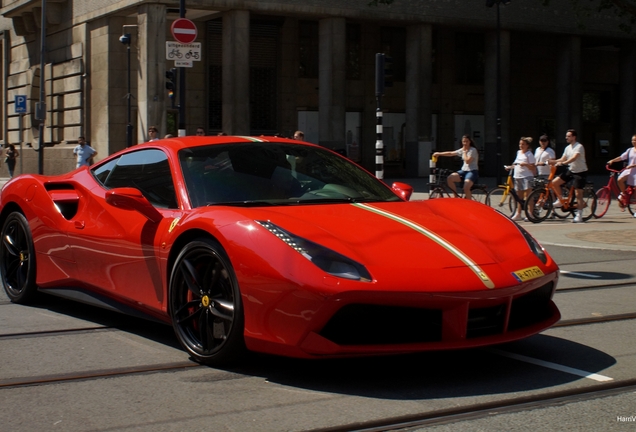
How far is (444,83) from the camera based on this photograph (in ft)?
137

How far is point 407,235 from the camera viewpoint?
5.14m

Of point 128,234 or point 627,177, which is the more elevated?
point 627,177

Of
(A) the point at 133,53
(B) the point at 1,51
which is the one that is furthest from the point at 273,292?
(B) the point at 1,51

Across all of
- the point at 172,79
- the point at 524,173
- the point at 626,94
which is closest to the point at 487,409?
the point at 524,173

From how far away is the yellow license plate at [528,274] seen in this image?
4.97 m

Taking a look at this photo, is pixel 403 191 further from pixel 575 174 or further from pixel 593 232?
pixel 575 174

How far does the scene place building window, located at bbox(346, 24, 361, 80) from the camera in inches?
1551

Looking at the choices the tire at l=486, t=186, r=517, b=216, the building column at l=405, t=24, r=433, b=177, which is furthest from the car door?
the building column at l=405, t=24, r=433, b=177

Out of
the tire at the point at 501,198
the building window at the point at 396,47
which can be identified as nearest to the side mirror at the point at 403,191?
the tire at the point at 501,198

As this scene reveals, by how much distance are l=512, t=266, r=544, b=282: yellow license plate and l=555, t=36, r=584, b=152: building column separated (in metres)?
37.3

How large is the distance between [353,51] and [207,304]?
35.3 metres

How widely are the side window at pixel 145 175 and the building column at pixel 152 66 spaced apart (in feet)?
84.8

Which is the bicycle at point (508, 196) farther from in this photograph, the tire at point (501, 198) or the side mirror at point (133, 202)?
the side mirror at point (133, 202)

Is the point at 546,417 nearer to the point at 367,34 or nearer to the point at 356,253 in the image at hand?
the point at 356,253
